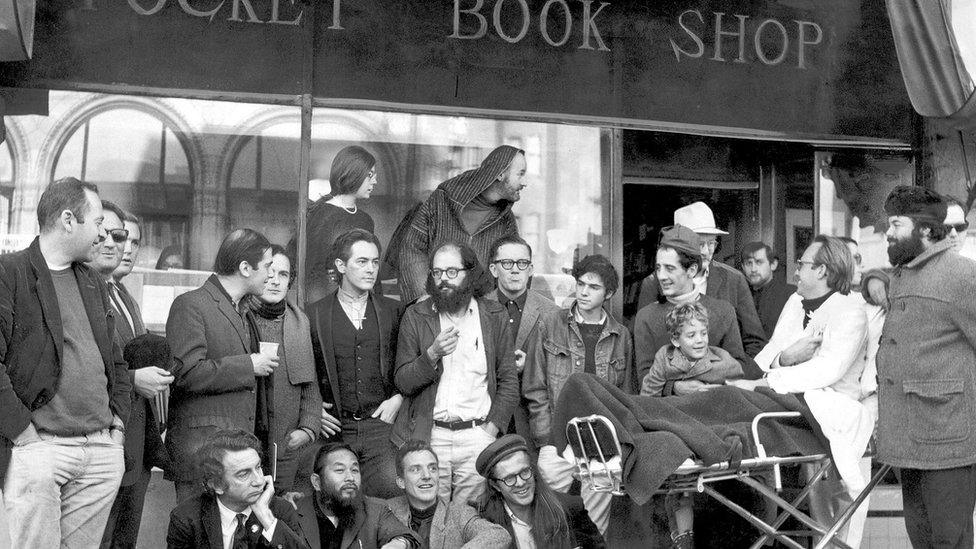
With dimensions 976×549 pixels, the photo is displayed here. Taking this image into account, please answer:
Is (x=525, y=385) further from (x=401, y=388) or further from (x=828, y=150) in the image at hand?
(x=828, y=150)

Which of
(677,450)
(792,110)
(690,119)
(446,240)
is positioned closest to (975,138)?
(792,110)

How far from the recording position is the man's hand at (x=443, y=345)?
6738 mm

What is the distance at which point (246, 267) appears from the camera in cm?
662

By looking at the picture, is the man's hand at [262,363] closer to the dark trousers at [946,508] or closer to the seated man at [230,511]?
the seated man at [230,511]

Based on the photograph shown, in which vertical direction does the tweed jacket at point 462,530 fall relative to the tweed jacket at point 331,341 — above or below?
below

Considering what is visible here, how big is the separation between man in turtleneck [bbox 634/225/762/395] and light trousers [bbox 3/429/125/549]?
2.74m

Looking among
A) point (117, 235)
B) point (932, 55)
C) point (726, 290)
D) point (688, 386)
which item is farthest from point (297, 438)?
point (932, 55)

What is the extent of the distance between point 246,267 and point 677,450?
7.57 feet

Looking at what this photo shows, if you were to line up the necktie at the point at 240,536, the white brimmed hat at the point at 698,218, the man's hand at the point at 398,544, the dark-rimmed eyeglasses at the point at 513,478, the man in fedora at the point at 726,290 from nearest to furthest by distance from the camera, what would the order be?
the necktie at the point at 240,536 < the man's hand at the point at 398,544 < the dark-rimmed eyeglasses at the point at 513,478 < the man in fedora at the point at 726,290 < the white brimmed hat at the point at 698,218

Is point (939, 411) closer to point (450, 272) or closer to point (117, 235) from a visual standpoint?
point (450, 272)

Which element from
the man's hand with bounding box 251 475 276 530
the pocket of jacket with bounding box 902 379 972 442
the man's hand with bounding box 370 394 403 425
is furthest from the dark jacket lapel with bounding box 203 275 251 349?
the pocket of jacket with bounding box 902 379 972 442

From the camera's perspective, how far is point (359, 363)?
700 centimetres

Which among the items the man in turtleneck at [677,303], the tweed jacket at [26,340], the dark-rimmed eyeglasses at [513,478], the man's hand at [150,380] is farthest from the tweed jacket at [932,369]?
the tweed jacket at [26,340]

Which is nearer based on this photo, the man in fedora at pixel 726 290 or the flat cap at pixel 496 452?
the flat cap at pixel 496 452
